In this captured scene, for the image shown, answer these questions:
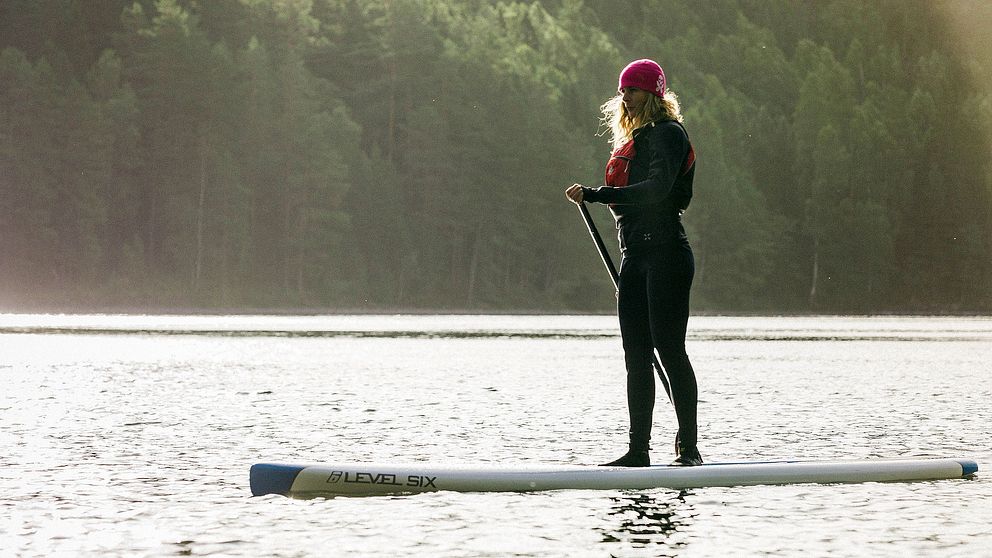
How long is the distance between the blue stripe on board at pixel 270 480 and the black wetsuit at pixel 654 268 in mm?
1938

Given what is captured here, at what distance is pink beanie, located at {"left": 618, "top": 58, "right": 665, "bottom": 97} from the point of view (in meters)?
8.26

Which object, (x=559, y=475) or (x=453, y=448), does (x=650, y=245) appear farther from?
(x=453, y=448)

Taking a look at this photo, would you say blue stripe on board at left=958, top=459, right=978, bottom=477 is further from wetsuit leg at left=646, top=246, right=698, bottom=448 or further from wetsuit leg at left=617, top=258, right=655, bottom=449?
wetsuit leg at left=617, top=258, right=655, bottom=449

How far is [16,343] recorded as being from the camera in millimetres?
26422

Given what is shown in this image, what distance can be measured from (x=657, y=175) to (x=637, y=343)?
0.93 meters

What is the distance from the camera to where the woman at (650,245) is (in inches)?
319

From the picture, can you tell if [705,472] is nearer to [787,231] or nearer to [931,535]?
[931,535]

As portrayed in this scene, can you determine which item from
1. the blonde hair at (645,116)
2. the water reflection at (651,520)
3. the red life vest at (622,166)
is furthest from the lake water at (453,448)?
the blonde hair at (645,116)

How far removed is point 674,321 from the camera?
8.12 m

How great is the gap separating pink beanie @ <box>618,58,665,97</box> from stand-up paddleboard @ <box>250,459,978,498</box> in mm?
2055

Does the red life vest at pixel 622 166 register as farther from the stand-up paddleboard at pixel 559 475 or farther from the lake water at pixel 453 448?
the lake water at pixel 453 448

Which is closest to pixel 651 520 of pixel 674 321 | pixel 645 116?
pixel 674 321

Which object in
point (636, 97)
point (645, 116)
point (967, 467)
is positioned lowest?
point (967, 467)

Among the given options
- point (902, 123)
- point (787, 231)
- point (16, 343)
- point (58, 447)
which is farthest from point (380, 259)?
point (58, 447)
